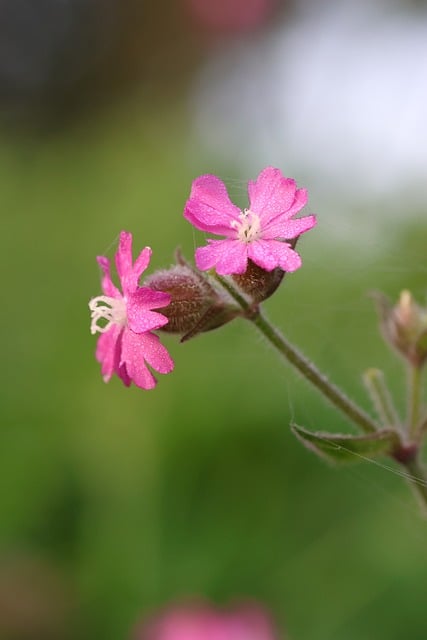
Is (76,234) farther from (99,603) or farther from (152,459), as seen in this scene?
(99,603)

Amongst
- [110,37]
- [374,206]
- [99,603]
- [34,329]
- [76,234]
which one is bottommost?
[99,603]

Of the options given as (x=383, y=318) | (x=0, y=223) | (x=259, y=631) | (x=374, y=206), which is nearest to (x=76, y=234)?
(x=0, y=223)

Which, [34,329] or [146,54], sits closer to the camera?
[34,329]

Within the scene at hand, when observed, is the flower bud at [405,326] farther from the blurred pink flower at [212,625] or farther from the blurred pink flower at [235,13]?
the blurred pink flower at [235,13]

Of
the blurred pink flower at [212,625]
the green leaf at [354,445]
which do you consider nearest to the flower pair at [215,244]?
the green leaf at [354,445]

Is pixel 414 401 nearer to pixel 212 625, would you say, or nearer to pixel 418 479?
pixel 418 479

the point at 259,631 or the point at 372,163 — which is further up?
the point at 372,163
